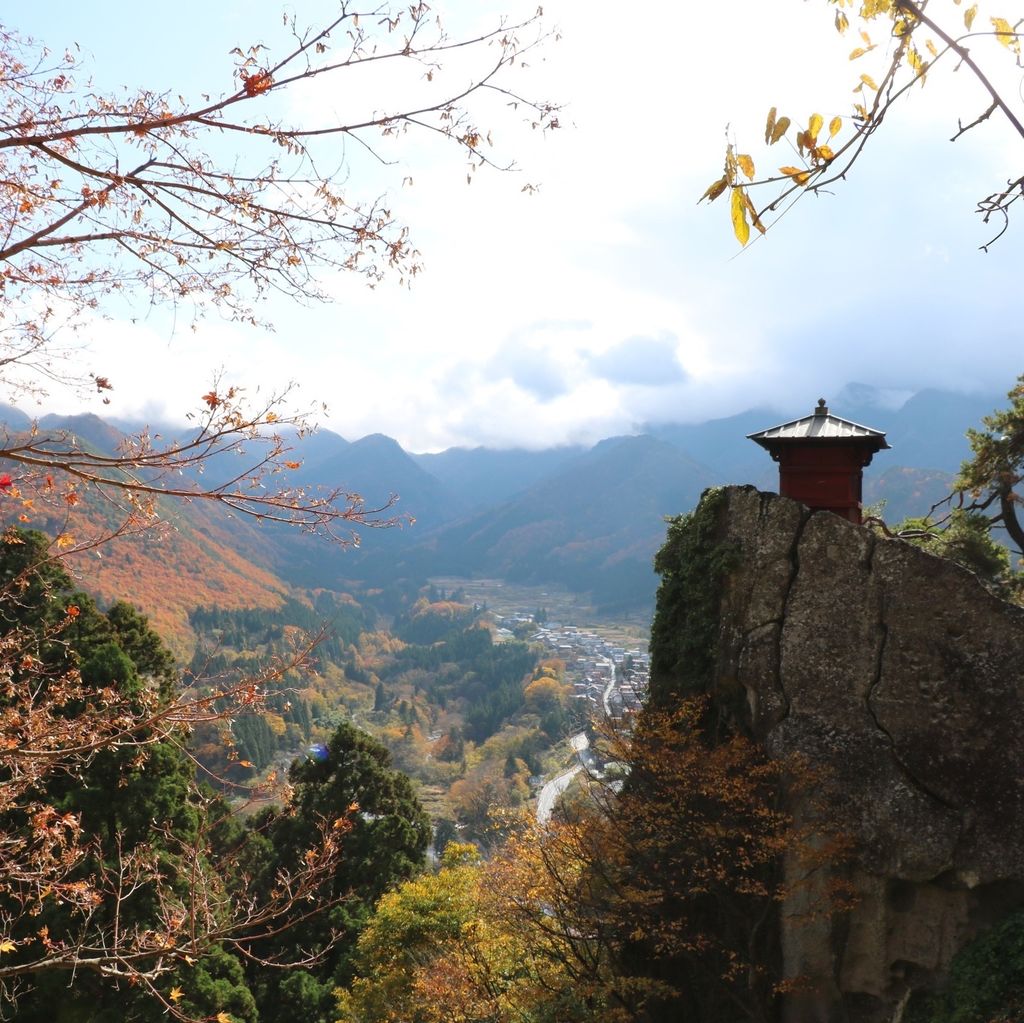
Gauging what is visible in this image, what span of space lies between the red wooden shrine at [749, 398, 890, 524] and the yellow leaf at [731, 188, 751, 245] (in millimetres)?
11791

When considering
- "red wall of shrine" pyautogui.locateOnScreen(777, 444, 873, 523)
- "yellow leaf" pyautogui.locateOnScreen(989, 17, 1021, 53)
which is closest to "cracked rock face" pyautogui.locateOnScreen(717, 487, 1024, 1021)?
"red wall of shrine" pyautogui.locateOnScreen(777, 444, 873, 523)

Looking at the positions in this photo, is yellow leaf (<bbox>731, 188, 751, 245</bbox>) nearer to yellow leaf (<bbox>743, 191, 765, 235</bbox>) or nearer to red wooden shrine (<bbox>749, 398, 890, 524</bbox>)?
yellow leaf (<bbox>743, 191, 765, 235</bbox>)

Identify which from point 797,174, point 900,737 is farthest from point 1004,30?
point 900,737

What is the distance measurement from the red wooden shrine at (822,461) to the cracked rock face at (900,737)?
34.1 inches

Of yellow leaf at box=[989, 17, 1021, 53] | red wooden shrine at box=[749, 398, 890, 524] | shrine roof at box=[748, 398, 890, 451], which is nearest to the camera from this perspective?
yellow leaf at box=[989, 17, 1021, 53]

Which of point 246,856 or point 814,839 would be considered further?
point 246,856

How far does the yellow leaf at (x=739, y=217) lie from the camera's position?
192 cm

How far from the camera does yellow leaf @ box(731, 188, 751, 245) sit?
1919 millimetres

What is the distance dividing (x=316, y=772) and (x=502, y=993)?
1034 cm

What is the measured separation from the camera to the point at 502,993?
42.4 feet

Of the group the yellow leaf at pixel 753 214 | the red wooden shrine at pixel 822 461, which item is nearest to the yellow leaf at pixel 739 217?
the yellow leaf at pixel 753 214

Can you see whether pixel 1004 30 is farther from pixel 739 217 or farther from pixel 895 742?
pixel 895 742

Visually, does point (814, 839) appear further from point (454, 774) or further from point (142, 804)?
point (454, 774)

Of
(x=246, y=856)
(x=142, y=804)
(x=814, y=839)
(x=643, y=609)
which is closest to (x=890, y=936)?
(x=814, y=839)
